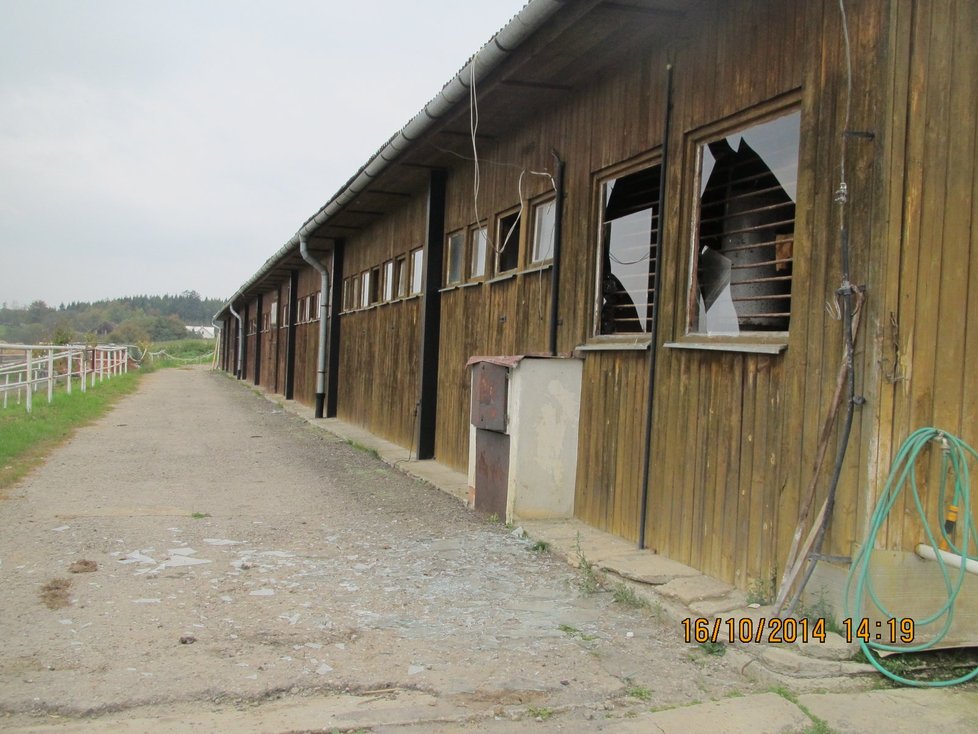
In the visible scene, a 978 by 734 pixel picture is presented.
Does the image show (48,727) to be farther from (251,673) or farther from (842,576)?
(842,576)

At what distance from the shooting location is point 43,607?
4.52 meters

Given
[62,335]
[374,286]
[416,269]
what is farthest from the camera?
[62,335]

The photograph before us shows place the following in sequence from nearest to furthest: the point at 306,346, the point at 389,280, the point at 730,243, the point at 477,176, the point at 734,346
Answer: the point at 734,346 < the point at 730,243 < the point at 477,176 < the point at 389,280 < the point at 306,346

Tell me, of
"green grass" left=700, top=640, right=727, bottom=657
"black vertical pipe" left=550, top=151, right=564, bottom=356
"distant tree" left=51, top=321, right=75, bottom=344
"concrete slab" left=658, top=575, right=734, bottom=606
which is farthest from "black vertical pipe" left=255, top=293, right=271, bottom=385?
"green grass" left=700, top=640, right=727, bottom=657

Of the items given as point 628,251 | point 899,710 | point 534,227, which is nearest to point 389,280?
point 534,227

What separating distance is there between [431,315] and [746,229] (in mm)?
6633

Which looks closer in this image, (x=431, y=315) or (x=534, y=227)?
(x=534, y=227)

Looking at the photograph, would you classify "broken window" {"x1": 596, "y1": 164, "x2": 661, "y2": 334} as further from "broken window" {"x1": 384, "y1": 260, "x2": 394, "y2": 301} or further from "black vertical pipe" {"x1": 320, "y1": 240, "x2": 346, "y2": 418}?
"black vertical pipe" {"x1": 320, "y1": 240, "x2": 346, "y2": 418}

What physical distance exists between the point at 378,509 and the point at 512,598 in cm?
306

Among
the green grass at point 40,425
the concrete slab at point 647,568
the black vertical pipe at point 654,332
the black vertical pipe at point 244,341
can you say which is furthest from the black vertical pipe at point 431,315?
the black vertical pipe at point 244,341

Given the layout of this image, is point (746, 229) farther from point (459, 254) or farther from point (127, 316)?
point (127, 316)

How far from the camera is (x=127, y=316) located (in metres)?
111

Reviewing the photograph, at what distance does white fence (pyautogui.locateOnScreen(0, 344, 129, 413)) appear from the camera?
1412 centimetres

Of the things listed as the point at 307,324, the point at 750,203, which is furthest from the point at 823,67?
the point at 307,324
